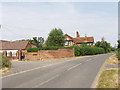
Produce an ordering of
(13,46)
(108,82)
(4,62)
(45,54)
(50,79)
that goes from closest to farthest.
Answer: (108,82) < (50,79) < (4,62) < (45,54) < (13,46)

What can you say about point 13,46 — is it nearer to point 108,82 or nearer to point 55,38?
point 55,38

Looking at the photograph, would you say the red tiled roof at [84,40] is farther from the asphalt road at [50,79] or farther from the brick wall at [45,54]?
the asphalt road at [50,79]

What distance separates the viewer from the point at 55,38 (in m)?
47.8

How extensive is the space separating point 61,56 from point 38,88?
27674 millimetres

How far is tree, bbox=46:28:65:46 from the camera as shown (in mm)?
48106

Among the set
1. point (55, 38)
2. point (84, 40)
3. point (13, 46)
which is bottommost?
point (13, 46)

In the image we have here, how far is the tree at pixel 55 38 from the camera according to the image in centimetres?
4811

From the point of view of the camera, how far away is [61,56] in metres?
35.1

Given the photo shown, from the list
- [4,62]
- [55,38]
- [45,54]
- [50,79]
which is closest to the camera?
[50,79]

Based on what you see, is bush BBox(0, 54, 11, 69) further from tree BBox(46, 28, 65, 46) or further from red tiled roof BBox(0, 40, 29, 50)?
tree BBox(46, 28, 65, 46)

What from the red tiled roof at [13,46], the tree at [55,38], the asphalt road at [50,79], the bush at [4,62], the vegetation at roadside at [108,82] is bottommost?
the asphalt road at [50,79]

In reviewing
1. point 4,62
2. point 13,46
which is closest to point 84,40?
point 13,46

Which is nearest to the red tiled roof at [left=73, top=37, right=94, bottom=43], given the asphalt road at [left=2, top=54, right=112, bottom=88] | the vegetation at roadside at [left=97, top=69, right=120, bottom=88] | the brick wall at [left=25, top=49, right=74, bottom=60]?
the brick wall at [left=25, top=49, right=74, bottom=60]


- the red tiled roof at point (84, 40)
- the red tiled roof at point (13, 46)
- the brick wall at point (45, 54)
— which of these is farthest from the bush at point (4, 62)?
the red tiled roof at point (84, 40)
